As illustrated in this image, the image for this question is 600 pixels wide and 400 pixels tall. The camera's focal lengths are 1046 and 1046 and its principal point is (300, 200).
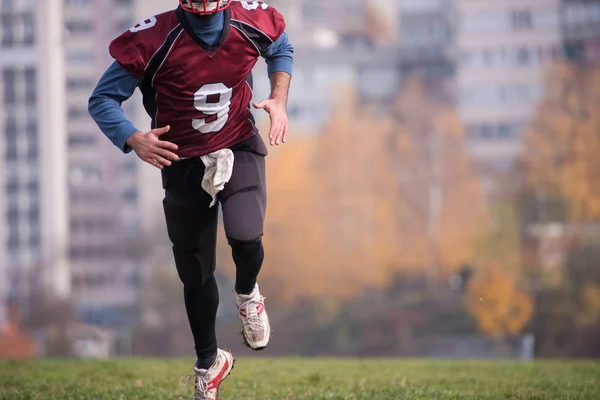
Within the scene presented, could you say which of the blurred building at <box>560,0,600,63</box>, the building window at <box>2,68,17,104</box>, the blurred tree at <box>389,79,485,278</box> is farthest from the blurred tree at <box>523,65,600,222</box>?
the building window at <box>2,68,17,104</box>

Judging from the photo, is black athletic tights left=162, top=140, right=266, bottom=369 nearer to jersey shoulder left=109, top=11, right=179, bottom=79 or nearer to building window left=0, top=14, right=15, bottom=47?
jersey shoulder left=109, top=11, right=179, bottom=79

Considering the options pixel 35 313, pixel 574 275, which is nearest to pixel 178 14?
pixel 574 275

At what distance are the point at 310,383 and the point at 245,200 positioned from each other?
6.94 ft

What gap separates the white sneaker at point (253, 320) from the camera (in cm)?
548

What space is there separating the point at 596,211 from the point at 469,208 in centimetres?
639

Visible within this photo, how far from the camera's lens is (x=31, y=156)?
186ft


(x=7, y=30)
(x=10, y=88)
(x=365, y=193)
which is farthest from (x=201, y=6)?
(x=7, y=30)

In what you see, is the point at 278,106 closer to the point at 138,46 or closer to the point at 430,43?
the point at 138,46

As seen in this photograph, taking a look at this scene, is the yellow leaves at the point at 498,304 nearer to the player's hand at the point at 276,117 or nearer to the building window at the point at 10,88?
the building window at the point at 10,88

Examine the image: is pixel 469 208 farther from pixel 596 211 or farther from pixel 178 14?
pixel 178 14

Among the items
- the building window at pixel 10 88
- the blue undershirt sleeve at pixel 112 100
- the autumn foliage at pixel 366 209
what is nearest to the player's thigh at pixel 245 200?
the blue undershirt sleeve at pixel 112 100

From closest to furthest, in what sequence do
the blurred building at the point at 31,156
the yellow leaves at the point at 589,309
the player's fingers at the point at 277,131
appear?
the player's fingers at the point at 277,131, the yellow leaves at the point at 589,309, the blurred building at the point at 31,156

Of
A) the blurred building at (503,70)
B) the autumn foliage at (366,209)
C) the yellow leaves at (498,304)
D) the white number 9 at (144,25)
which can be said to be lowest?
the yellow leaves at (498,304)

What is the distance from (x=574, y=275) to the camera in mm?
44844
